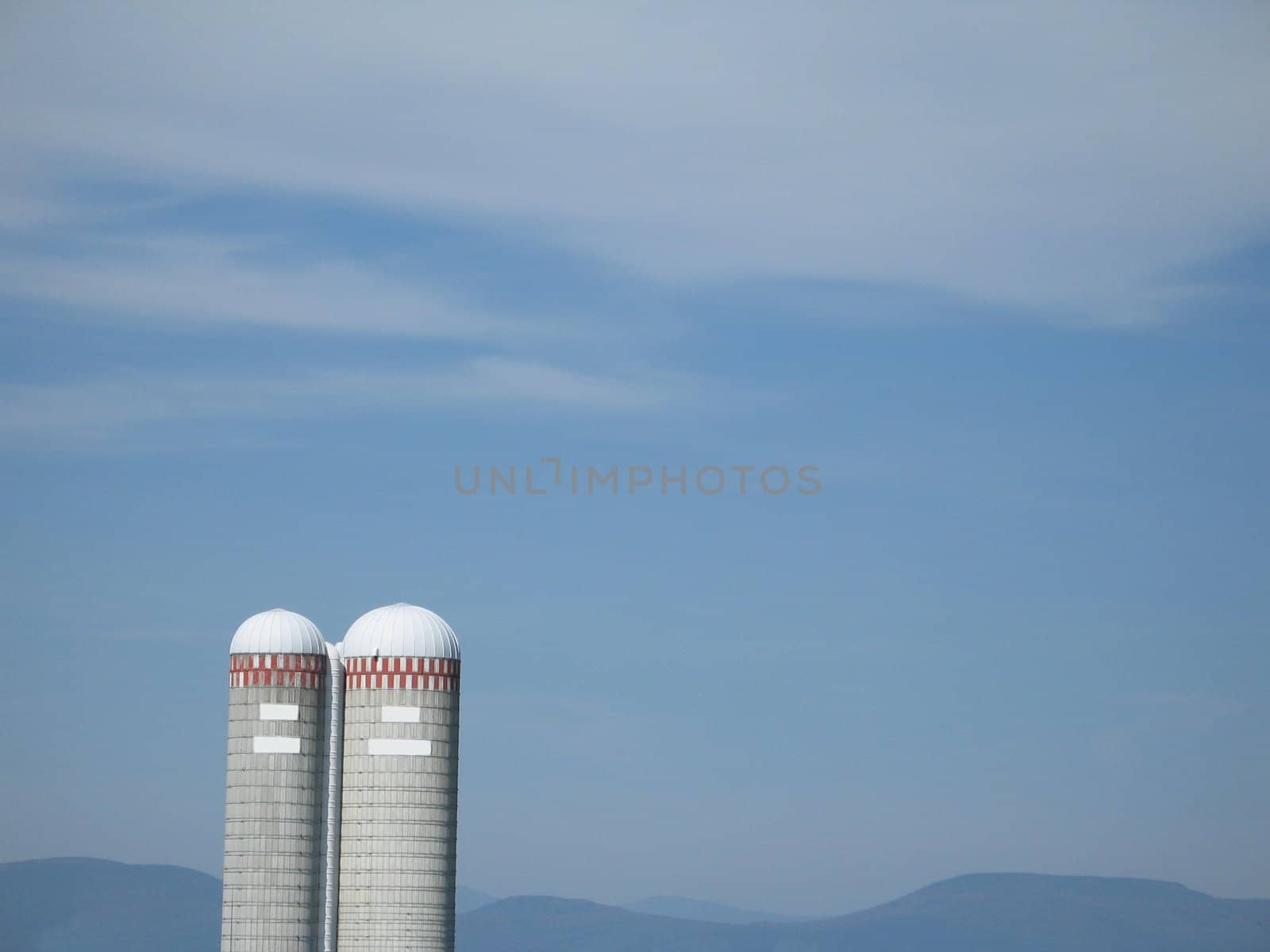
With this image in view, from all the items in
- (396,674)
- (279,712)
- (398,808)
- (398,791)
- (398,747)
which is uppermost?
(396,674)

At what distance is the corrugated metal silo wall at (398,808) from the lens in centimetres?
7794

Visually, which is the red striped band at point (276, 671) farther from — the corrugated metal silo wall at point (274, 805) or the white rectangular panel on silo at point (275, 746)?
the white rectangular panel on silo at point (275, 746)

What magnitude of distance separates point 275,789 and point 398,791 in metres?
5.20

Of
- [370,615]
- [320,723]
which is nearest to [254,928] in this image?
[320,723]

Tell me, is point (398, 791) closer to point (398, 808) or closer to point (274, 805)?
point (398, 808)

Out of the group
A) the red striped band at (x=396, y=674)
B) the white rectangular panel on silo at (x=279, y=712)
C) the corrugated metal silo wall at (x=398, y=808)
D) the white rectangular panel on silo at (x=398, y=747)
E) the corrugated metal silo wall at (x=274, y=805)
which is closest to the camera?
the corrugated metal silo wall at (x=274, y=805)

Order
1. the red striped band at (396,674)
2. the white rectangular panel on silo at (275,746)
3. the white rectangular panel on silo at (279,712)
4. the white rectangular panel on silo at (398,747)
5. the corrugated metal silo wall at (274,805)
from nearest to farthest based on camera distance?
the corrugated metal silo wall at (274,805) < the white rectangular panel on silo at (275,746) < the white rectangular panel on silo at (279,712) < the white rectangular panel on silo at (398,747) < the red striped band at (396,674)

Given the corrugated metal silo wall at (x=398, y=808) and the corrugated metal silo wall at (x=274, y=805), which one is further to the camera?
the corrugated metal silo wall at (x=398, y=808)

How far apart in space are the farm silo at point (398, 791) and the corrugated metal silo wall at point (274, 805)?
144 cm

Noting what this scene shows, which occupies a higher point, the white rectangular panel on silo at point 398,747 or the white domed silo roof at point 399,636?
the white domed silo roof at point 399,636

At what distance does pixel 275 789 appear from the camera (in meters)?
78.0

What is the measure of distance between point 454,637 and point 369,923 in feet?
41.8

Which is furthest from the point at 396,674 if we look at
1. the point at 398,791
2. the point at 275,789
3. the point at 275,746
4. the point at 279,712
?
the point at 275,789

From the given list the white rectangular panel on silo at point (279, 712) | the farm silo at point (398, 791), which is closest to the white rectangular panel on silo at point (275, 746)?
the white rectangular panel on silo at point (279, 712)
